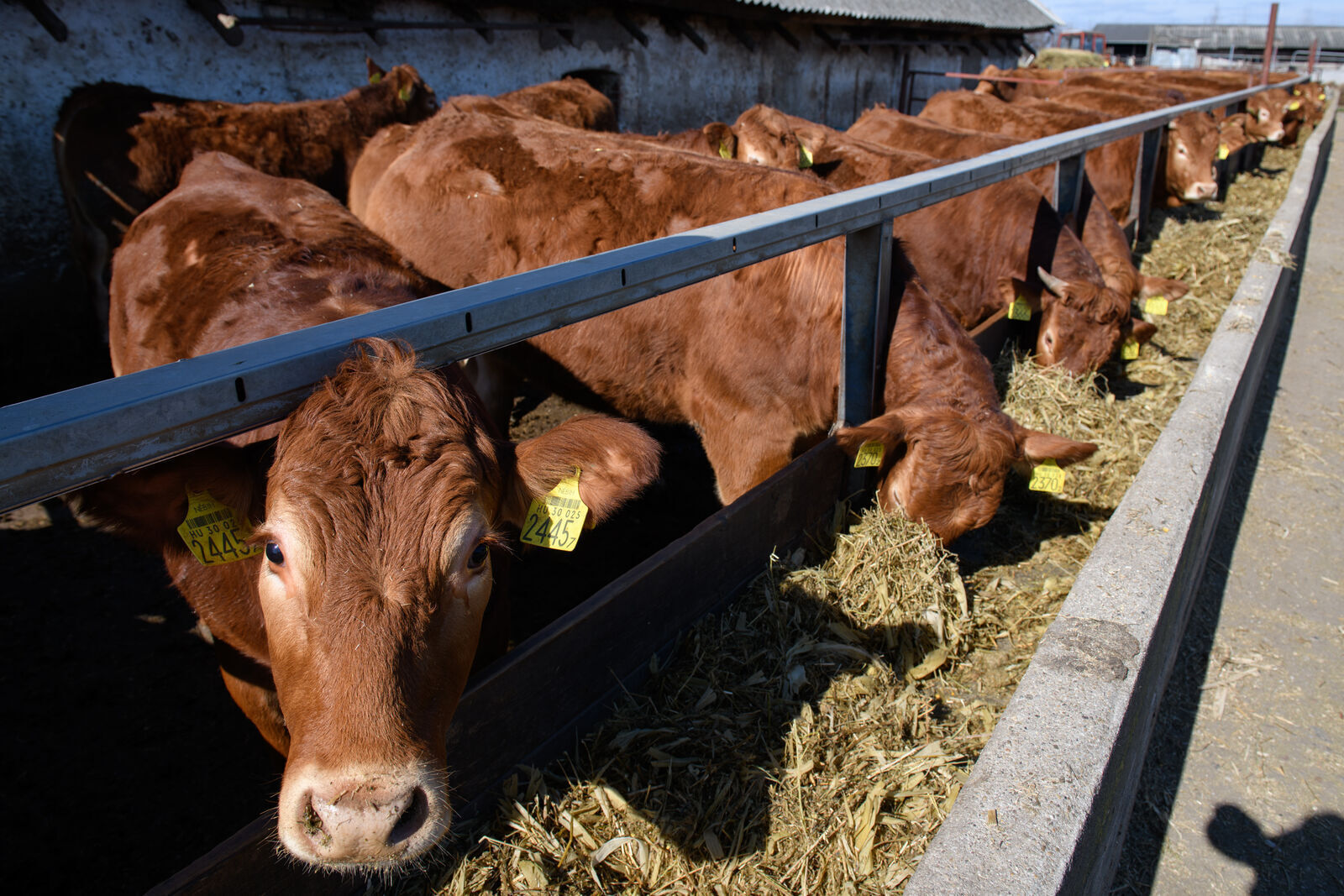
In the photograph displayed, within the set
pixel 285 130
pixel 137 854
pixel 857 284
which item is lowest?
pixel 137 854

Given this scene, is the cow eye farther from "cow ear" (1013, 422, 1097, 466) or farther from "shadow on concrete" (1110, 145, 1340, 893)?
"cow ear" (1013, 422, 1097, 466)

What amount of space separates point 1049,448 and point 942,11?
17741 mm

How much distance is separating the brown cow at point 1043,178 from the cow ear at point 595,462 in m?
4.45

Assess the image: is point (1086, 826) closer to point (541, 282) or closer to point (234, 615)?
point (541, 282)

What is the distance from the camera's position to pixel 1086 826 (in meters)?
1.59

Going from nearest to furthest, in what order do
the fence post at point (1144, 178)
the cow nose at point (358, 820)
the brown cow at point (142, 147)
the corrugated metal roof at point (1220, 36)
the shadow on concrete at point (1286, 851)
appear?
the cow nose at point (358, 820)
the shadow on concrete at point (1286, 851)
the brown cow at point (142, 147)
the fence post at point (1144, 178)
the corrugated metal roof at point (1220, 36)

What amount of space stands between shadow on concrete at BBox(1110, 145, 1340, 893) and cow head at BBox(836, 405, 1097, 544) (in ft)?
2.68

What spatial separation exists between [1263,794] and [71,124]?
23.5 ft

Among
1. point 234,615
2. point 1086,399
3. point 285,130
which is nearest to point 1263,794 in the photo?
point 1086,399

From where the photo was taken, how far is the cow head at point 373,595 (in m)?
1.24

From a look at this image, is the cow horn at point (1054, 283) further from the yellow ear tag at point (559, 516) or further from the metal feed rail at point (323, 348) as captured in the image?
the yellow ear tag at point (559, 516)

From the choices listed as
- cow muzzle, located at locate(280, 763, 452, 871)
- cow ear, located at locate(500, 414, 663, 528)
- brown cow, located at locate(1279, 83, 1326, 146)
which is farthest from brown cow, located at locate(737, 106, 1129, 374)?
brown cow, located at locate(1279, 83, 1326, 146)

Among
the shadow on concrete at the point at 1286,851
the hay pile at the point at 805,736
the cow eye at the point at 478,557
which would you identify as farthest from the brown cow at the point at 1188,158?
the cow eye at the point at 478,557

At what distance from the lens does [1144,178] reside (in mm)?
7715
